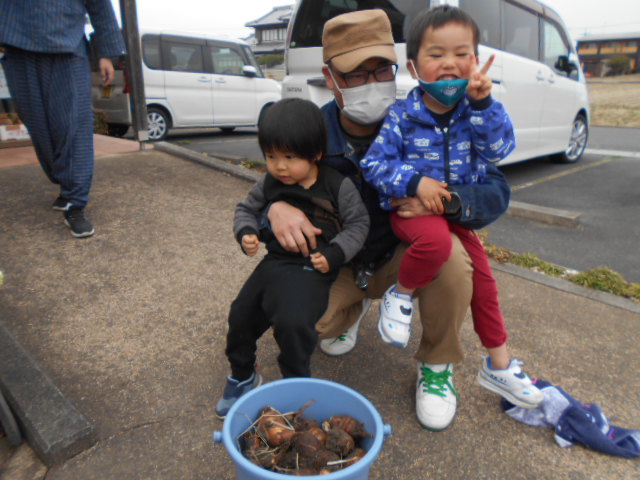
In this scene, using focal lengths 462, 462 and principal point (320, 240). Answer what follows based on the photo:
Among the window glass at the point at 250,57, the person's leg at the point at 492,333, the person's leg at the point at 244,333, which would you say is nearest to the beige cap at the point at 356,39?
the person's leg at the point at 492,333

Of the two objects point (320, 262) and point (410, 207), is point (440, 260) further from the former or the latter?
point (320, 262)

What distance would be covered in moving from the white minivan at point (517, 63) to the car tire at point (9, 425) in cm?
318

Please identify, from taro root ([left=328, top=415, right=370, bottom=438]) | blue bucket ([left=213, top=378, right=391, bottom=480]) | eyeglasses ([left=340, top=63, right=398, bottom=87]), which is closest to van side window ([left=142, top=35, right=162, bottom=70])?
eyeglasses ([left=340, top=63, right=398, bottom=87])

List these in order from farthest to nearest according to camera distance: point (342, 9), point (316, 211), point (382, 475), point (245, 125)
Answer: point (245, 125)
point (342, 9)
point (316, 211)
point (382, 475)

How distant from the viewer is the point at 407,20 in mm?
3695

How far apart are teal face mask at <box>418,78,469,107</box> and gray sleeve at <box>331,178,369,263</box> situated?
0.43 meters

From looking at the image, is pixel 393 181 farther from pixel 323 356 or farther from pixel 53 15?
pixel 53 15

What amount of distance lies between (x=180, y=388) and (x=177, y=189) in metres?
2.44

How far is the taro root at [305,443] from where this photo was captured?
3.81 feet

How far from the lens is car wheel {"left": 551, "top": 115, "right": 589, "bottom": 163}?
21.9 ft

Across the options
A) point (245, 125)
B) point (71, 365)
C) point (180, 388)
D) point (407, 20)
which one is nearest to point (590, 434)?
point (180, 388)

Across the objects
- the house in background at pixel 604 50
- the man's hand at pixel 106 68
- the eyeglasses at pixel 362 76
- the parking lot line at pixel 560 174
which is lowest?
the parking lot line at pixel 560 174

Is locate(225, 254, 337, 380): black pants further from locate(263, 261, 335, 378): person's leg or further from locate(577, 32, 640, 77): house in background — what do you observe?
locate(577, 32, 640, 77): house in background

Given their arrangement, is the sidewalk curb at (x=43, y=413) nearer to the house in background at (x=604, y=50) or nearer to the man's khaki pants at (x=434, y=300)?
the man's khaki pants at (x=434, y=300)
